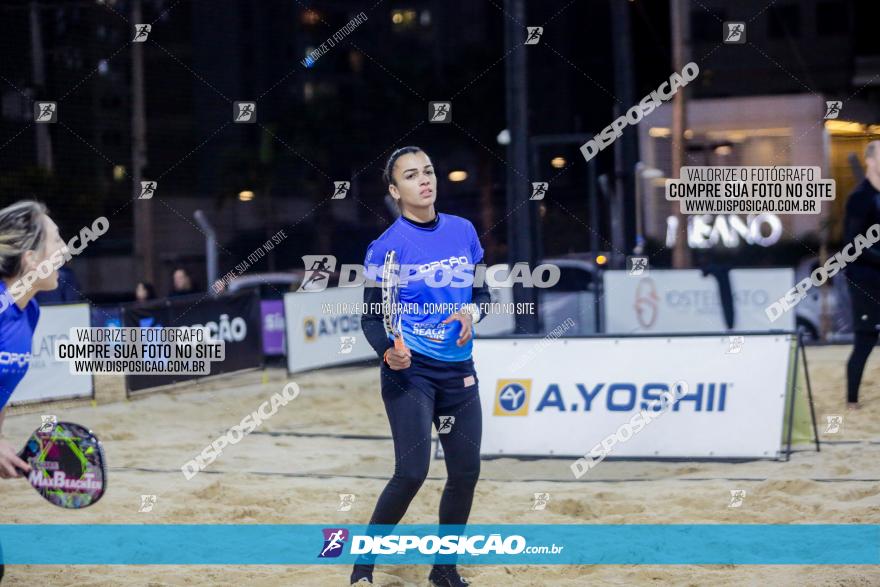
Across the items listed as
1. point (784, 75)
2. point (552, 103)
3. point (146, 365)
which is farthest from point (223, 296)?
point (552, 103)

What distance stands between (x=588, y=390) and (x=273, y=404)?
14.8 feet

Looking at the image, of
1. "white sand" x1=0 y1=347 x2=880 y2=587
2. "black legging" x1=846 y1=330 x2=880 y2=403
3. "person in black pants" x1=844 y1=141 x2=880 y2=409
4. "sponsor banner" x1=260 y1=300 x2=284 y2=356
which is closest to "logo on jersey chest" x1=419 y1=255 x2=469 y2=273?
"white sand" x1=0 y1=347 x2=880 y2=587

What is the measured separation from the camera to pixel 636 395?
761cm

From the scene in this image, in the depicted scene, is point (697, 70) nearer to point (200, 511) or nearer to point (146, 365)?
point (146, 365)

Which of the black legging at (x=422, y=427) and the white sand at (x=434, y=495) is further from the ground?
the black legging at (x=422, y=427)

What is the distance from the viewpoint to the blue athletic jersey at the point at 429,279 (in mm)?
4602

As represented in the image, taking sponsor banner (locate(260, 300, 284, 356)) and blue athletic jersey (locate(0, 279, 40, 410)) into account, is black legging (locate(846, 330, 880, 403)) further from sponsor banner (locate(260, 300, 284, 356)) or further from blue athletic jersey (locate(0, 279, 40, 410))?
sponsor banner (locate(260, 300, 284, 356))

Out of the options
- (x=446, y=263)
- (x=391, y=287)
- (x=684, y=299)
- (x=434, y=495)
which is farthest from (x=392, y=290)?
(x=684, y=299)

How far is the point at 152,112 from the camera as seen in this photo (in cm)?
3194

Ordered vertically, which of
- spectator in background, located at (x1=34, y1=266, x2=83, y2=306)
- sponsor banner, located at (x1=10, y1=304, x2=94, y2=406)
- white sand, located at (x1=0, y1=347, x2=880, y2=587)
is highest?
spectator in background, located at (x1=34, y1=266, x2=83, y2=306)

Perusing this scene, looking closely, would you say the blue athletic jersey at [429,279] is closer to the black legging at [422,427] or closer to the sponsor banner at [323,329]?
the black legging at [422,427]

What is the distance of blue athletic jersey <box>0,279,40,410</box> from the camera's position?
385 cm

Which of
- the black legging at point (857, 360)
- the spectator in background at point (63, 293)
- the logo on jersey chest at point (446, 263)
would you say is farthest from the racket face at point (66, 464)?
the spectator in background at point (63, 293)

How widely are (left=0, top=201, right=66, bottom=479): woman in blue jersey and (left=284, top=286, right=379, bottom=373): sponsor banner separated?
9.43 m
